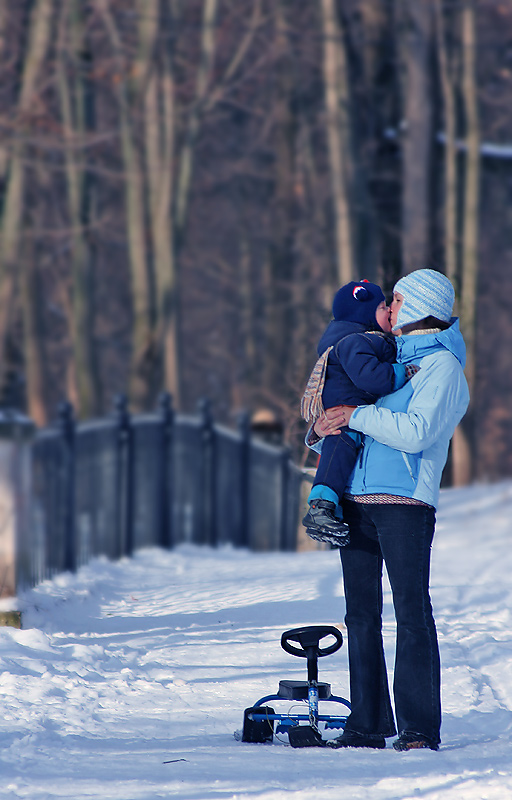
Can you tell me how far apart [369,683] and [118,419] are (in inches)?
256

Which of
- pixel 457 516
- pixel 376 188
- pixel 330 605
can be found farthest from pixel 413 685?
pixel 376 188

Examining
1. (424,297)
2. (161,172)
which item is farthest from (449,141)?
(424,297)

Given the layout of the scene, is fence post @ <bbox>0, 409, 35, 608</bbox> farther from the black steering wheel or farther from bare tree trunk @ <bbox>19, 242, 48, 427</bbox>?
bare tree trunk @ <bbox>19, 242, 48, 427</bbox>

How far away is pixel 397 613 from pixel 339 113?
1459 cm

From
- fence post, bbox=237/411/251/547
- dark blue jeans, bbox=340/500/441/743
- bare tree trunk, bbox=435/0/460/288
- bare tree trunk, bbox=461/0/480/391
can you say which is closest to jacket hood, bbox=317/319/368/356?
dark blue jeans, bbox=340/500/441/743

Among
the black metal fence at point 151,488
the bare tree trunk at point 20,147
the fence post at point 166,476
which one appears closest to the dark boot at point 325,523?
the black metal fence at point 151,488

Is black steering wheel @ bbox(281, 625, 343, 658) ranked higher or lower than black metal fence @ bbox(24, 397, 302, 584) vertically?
higher

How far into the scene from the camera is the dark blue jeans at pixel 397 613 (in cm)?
439

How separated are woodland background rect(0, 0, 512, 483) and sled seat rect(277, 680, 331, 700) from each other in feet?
17.8

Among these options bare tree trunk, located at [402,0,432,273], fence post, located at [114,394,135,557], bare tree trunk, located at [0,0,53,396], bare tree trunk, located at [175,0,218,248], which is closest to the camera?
fence post, located at [114,394,135,557]

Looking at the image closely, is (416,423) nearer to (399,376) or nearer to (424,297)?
(399,376)

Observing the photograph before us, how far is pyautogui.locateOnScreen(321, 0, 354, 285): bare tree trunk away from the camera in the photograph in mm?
17672

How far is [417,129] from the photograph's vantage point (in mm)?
16547

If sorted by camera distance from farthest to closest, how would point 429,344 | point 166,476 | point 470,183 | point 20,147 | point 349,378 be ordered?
1. point 470,183
2. point 20,147
3. point 166,476
4. point 349,378
5. point 429,344
